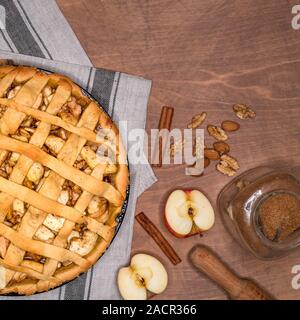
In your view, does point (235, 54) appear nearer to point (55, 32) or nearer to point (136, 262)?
point (55, 32)

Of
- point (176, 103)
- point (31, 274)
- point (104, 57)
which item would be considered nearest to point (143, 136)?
point (176, 103)

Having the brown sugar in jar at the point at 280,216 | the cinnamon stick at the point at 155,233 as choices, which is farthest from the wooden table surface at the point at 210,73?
the brown sugar in jar at the point at 280,216

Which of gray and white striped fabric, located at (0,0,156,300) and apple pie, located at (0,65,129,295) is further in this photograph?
gray and white striped fabric, located at (0,0,156,300)

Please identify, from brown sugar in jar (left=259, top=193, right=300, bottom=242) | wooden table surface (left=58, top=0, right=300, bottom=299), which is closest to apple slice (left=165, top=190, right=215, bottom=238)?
wooden table surface (left=58, top=0, right=300, bottom=299)

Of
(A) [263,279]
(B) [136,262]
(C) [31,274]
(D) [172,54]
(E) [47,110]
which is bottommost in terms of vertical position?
(A) [263,279]

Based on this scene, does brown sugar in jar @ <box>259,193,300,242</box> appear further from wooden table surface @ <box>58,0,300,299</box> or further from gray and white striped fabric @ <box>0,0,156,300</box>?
gray and white striped fabric @ <box>0,0,156,300</box>

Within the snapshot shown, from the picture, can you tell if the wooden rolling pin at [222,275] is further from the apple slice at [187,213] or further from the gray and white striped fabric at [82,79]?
the gray and white striped fabric at [82,79]

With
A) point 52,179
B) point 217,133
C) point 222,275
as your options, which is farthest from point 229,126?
point 52,179

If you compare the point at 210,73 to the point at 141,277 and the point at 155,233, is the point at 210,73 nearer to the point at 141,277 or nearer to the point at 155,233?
the point at 155,233
